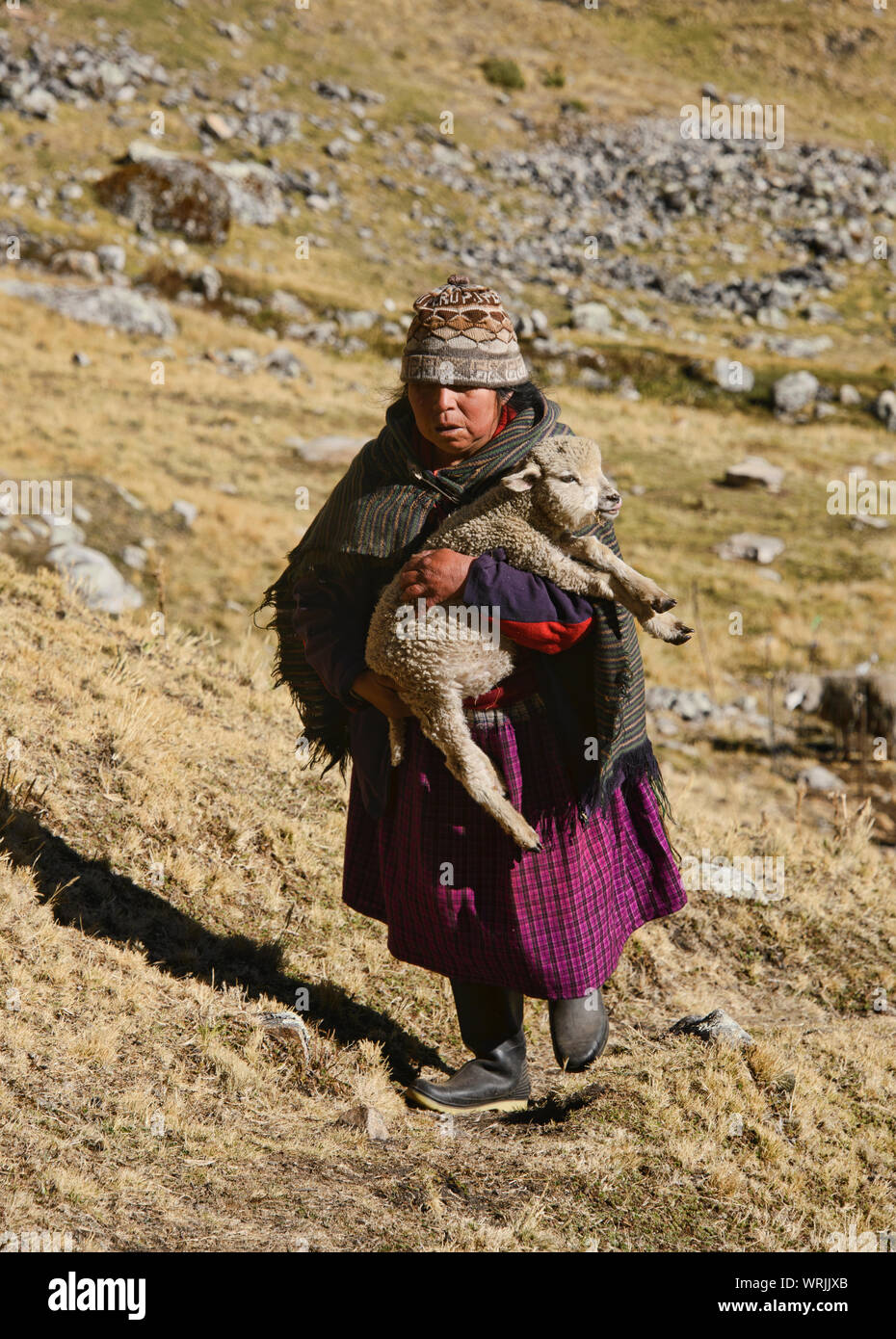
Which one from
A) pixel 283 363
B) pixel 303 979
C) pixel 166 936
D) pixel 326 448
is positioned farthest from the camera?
pixel 283 363

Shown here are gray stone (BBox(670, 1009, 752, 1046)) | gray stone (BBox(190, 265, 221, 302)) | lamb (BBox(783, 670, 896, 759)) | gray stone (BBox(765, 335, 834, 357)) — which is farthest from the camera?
gray stone (BBox(765, 335, 834, 357))

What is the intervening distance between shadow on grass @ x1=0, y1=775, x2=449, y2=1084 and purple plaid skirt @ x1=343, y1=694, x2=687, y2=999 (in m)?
0.99

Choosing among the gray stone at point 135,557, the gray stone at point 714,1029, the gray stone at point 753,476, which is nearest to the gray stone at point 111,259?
the gray stone at point 753,476

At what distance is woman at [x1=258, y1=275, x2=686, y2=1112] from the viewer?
3.23 meters

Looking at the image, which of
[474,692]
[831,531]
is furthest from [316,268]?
[474,692]

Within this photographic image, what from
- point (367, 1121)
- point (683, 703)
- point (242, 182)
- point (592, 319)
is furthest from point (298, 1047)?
point (242, 182)

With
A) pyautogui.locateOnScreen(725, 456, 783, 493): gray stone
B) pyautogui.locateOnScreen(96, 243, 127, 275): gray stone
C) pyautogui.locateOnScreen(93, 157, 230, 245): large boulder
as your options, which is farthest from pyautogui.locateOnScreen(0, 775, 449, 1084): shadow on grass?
pyautogui.locateOnScreen(93, 157, 230, 245): large boulder

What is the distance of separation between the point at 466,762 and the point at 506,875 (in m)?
0.46

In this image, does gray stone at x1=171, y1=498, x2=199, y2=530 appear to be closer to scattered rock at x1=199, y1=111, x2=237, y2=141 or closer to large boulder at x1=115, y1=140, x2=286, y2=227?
large boulder at x1=115, y1=140, x2=286, y2=227

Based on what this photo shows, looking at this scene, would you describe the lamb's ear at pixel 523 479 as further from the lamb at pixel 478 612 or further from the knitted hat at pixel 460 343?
the knitted hat at pixel 460 343

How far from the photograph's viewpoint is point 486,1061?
4012 mm

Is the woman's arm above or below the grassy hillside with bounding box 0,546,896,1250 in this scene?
above

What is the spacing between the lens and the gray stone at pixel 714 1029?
4.59 m

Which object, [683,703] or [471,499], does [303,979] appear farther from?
[683,703]
